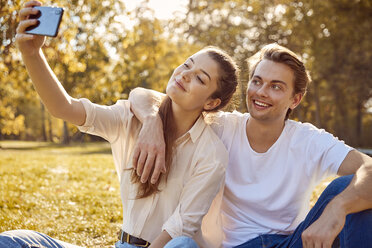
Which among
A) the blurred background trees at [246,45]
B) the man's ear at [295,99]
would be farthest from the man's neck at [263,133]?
the blurred background trees at [246,45]

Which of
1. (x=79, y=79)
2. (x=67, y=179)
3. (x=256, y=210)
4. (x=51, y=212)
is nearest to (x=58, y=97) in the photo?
(x=256, y=210)

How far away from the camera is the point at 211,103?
10.5 feet

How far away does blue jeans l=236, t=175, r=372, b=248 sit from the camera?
2738 millimetres

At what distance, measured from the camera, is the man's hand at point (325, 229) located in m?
2.55

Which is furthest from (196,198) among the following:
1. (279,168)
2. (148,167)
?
(279,168)

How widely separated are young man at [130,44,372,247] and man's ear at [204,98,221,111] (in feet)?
0.62

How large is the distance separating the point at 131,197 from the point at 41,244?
28.9 inches

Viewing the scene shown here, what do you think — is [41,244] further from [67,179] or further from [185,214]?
[67,179]

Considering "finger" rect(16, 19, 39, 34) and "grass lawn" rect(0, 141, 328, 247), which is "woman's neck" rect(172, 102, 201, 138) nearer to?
"finger" rect(16, 19, 39, 34)

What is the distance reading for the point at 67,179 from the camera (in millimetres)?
7484

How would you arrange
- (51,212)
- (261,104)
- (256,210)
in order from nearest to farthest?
(256,210) → (261,104) → (51,212)

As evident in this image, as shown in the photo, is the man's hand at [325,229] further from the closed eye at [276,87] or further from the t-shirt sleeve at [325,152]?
the closed eye at [276,87]

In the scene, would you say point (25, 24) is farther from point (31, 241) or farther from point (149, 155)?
point (31, 241)

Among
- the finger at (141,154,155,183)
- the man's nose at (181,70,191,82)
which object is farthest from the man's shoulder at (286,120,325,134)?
the finger at (141,154,155,183)
